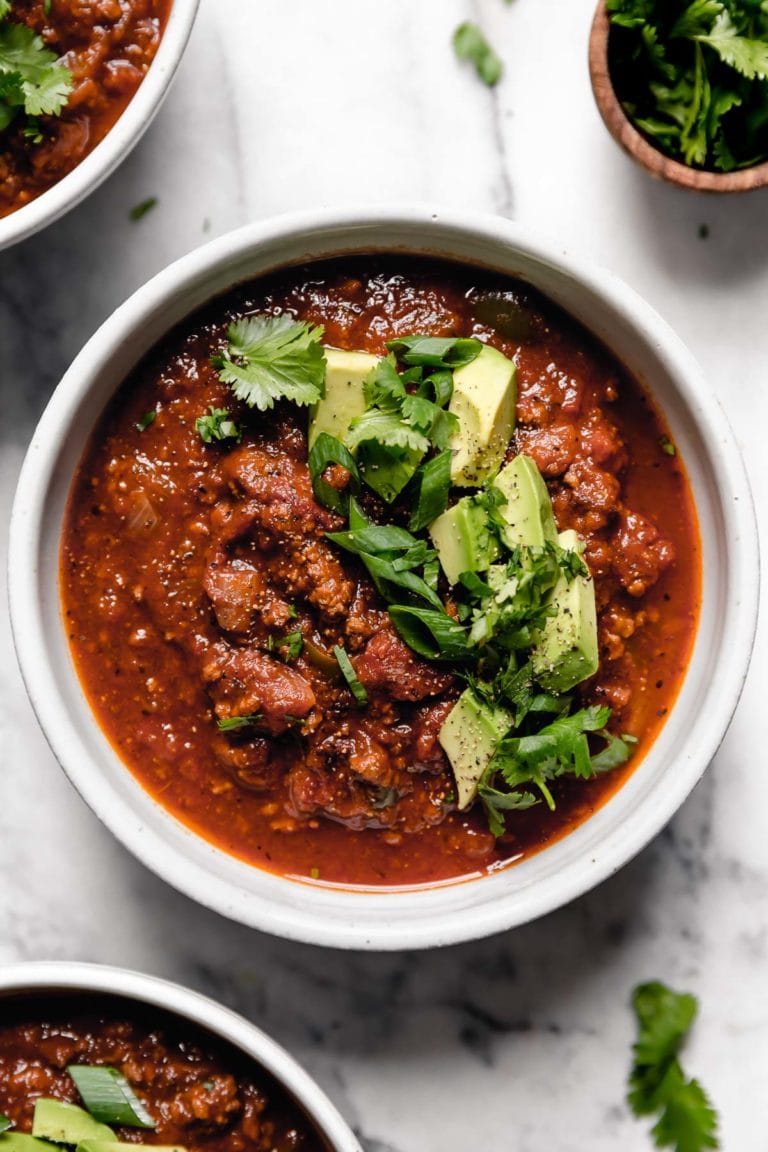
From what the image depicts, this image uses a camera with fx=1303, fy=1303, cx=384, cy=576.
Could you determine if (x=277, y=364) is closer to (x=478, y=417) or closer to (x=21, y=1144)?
(x=478, y=417)

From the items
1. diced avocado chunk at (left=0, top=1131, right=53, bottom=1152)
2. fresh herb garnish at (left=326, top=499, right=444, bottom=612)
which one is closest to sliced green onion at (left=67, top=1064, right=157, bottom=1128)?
diced avocado chunk at (left=0, top=1131, right=53, bottom=1152)

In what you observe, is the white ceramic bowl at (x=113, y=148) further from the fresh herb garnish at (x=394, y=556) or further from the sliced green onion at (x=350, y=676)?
the sliced green onion at (x=350, y=676)

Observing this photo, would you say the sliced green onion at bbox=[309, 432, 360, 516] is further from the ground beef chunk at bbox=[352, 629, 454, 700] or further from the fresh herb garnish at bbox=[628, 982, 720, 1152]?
the fresh herb garnish at bbox=[628, 982, 720, 1152]

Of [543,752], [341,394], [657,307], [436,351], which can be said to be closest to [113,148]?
[341,394]

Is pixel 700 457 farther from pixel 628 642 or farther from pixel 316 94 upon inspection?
pixel 316 94

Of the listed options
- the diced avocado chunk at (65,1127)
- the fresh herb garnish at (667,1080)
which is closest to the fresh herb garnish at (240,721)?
the diced avocado chunk at (65,1127)

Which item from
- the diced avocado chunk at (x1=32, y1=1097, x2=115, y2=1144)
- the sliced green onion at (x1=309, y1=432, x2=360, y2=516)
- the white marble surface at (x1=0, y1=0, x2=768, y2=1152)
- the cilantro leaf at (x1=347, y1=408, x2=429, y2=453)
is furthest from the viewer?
the white marble surface at (x1=0, y1=0, x2=768, y2=1152)

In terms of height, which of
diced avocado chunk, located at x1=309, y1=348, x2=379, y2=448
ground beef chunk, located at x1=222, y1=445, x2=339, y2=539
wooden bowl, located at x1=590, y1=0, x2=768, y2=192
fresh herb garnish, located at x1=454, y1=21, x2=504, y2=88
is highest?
fresh herb garnish, located at x1=454, y1=21, x2=504, y2=88

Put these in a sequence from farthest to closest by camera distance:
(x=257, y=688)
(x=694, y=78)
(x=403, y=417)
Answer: (x=694, y=78) < (x=257, y=688) < (x=403, y=417)
